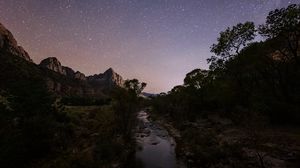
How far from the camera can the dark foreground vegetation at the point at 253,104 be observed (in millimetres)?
18484

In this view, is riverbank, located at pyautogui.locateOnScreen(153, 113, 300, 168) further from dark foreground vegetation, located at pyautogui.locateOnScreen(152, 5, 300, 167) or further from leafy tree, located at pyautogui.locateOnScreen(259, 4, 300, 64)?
leafy tree, located at pyautogui.locateOnScreen(259, 4, 300, 64)

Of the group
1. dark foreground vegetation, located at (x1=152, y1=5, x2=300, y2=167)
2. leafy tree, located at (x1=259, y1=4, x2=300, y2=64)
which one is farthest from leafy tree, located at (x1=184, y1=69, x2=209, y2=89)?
leafy tree, located at (x1=259, y1=4, x2=300, y2=64)

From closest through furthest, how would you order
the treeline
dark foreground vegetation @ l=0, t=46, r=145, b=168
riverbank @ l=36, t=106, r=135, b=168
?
1. dark foreground vegetation @ l=0, t=46, r=145, b=168
2. riverbank @ l=36, t=106, r=135, b=168
3. the treeline

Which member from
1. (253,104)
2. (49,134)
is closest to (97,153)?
(49,134)

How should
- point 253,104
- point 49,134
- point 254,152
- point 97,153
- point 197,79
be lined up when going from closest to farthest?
point 254,152 → point 97,153 → point 49,134 → point 253,104 → point 197,79

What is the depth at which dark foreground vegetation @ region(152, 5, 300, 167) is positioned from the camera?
18.5 meters

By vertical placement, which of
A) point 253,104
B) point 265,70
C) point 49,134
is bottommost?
point 49,134

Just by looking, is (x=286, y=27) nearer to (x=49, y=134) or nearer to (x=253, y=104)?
(x=253, y=104)

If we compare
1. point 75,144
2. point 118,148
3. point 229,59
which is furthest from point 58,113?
point 229,59

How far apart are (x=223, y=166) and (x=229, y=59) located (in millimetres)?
25659

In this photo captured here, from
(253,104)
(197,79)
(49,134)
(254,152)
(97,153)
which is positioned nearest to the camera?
(254,152)

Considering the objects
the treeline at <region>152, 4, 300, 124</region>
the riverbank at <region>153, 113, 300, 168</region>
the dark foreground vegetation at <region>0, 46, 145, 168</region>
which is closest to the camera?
the dark foreground vegetation at <region>0, 46, 145, 168</region>

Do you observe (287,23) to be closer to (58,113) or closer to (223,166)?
(223,166)

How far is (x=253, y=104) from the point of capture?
30.5 m
